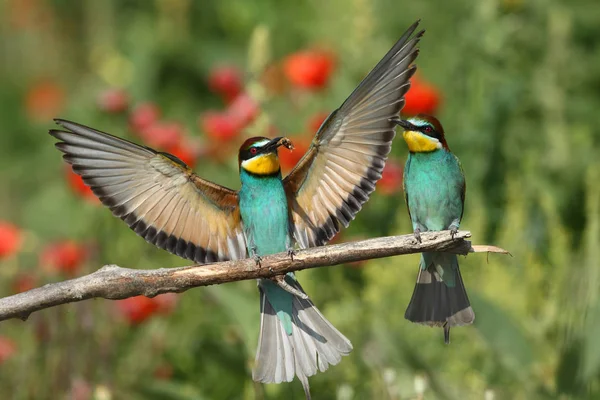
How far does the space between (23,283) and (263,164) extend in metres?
1.42

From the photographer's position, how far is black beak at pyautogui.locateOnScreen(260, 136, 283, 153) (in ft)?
6.62

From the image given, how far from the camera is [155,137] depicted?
127 inches

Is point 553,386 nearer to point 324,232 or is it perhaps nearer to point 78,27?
point 324,232

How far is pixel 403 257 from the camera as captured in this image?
3.32m

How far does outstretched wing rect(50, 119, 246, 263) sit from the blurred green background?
0.48 m

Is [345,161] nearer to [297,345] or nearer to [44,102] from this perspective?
[297,345]

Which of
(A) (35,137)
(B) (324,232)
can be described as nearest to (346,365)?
(B) (324,232)

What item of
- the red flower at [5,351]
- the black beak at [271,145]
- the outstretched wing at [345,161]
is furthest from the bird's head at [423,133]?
the red flower at [5,351]

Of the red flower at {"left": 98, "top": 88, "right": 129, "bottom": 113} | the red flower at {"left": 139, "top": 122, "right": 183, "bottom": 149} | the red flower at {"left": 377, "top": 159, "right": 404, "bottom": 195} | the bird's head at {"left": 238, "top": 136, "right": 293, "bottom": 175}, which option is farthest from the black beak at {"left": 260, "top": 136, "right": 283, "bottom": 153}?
the red flower at {"left": 98, "top": 88, "right": 129, "bottom": 113}

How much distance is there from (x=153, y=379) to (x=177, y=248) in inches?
45.2

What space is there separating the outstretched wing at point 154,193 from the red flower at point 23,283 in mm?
1226

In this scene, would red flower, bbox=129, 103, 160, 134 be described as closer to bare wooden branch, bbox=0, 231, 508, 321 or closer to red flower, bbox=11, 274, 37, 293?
red flower, bbox=11, 274, 37, 293

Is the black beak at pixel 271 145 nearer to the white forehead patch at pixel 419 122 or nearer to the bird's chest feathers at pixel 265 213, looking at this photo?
the bird's chest feathers at pixel 265 213

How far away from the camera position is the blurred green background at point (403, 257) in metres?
2.91
